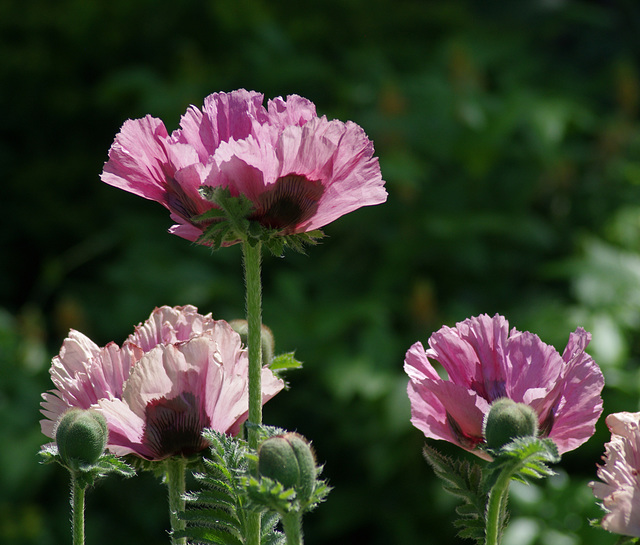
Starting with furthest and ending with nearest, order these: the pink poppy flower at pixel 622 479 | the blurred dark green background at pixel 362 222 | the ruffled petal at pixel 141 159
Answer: the blurred dark green background at pixel 362 222 < the ruffled petal at pixel 141 159 < the pink poppy flower at pixel 622 479

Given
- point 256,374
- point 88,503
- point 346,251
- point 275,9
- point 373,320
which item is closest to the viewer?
point 256,374

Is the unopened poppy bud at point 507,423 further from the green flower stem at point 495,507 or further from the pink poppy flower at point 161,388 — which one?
the pink poppy flower at point 161,388

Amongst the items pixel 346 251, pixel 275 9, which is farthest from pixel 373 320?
pixel 275 9

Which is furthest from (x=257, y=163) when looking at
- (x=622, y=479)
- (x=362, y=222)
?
(x=362, y=222)

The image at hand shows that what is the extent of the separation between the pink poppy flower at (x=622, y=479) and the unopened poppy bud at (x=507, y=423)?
0.15 feet

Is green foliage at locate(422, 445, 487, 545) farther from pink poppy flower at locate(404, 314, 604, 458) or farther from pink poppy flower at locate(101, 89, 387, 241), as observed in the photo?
pink poppy flower at locate(101, 89, 387, 241)

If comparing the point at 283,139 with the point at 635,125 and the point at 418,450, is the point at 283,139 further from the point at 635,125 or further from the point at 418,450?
the point at 635,125

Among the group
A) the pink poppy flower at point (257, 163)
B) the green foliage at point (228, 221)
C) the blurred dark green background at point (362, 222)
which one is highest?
the pink poppy flower at point (257, 163)

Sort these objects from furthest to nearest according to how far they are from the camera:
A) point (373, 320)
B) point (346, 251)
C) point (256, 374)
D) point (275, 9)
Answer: point (275, 9) < point (346, 251) < point (373, 320) < point (256, 374)

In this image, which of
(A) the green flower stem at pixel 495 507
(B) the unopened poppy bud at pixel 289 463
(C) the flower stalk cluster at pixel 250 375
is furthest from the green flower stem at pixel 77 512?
(A) the green flower stem at pixel 495 507

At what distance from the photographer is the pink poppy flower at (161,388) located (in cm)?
57

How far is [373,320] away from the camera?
2.80 meters

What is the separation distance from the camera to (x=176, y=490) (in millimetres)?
585

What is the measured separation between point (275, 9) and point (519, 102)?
5.06ft
